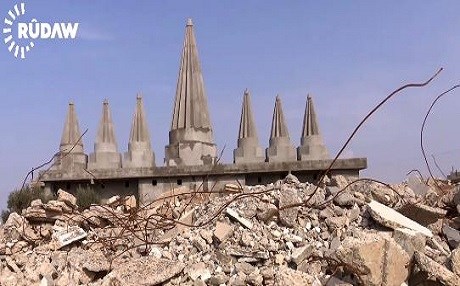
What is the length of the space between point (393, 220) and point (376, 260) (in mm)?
802

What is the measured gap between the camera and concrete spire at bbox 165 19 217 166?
49.4 feet

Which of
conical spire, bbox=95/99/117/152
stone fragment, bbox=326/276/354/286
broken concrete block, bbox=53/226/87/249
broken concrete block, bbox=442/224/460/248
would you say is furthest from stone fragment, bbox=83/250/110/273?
conical spire, bbox=95/99/117/152

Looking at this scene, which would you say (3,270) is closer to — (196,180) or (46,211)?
(46,211)

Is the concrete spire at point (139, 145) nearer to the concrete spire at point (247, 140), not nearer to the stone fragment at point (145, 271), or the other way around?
the concrete spire at point (247, 140)

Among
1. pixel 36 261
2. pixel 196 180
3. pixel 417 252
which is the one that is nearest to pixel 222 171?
pixel 196 180

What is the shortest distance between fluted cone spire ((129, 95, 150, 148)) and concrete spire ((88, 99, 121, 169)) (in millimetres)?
722

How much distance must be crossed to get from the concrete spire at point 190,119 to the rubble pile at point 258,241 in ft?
30.2

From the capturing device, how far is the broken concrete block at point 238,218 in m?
4.52

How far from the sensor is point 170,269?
3973mm

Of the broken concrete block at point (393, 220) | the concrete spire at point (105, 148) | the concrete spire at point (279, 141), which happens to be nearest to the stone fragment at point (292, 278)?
the broken concrete block at point (393, 220)

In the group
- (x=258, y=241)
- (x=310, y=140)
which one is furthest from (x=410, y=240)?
(x=310, y=140)

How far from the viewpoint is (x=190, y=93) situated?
52.3 ft

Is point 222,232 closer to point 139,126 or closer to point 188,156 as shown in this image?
point 188,156

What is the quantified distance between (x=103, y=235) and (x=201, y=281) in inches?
68.9
